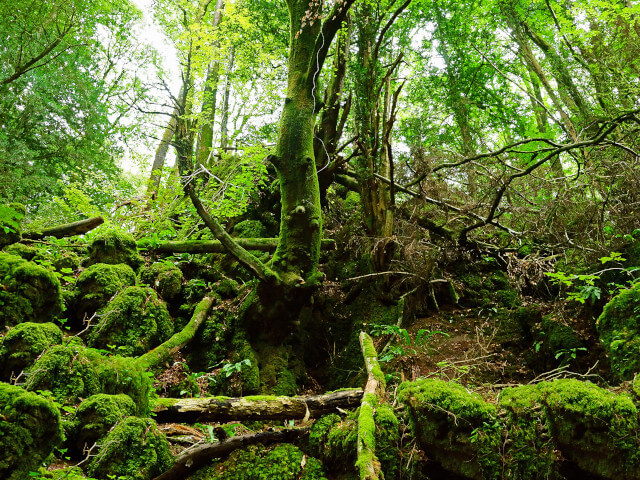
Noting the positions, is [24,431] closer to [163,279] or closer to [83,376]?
[83,376]

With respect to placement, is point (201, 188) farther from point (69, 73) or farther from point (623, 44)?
point (623, 44)

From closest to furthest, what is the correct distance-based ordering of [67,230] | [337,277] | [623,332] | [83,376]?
[83,376] → [623,332] → [67,230] → [337,277]

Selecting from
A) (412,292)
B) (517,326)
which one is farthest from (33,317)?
(517,326)

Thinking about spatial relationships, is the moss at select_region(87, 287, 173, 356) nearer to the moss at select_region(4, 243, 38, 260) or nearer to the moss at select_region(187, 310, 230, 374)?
the moss at select_region(187, 310, 230, 374)

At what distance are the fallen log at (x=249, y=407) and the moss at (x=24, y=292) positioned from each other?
1.44m

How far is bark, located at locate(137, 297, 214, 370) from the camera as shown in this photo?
4.24 meters

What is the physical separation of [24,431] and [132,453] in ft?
3.45

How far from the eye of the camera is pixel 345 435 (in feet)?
10.6

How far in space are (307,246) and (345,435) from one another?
2.67m

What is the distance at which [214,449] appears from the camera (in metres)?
3.35

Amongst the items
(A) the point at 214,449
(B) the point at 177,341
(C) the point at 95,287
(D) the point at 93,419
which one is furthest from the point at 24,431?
(C) the point at 95,287

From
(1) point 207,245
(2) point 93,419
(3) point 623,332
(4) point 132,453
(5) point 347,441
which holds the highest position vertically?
(1) point 207,245

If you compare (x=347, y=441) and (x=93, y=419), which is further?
(x=347, y=441)

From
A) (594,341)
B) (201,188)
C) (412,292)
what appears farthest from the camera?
(201,188)
